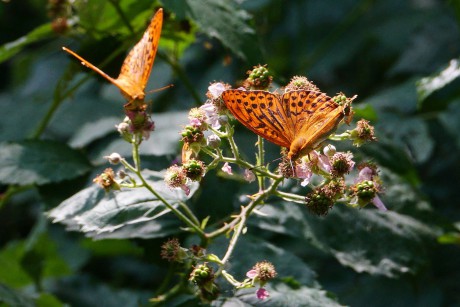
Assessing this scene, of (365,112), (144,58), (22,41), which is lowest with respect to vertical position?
(144,58)

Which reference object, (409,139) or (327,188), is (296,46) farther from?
(327,188)

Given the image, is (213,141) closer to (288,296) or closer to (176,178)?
(176,178)

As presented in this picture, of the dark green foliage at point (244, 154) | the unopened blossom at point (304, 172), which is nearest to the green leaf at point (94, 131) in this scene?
the dark green foliage at point (244, 154)

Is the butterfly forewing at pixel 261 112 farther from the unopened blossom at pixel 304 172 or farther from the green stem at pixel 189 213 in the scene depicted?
the green stem at pixel 189 213

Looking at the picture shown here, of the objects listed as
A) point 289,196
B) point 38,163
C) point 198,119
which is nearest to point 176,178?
point 198,119

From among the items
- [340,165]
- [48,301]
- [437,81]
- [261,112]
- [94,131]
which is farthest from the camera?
[94,131]

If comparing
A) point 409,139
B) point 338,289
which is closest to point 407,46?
point 409,139
